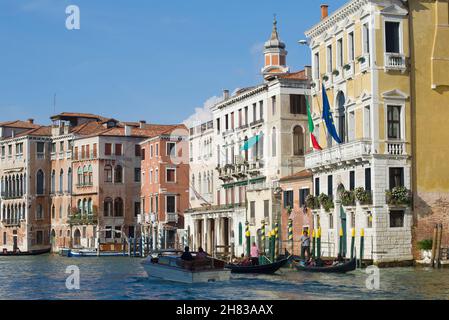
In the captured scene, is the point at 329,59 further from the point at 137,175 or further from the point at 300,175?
the point at 137,175

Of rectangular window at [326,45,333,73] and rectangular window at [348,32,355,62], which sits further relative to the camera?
rectangular window at [326,45,333,73]

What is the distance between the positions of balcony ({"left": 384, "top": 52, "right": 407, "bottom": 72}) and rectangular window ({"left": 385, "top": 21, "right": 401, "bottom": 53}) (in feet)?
0.75

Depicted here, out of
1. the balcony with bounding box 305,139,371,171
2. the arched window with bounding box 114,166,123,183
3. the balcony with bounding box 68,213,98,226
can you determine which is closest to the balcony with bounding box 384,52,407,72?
the balcony with bounding box 305,139,371,171

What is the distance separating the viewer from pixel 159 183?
181 ft

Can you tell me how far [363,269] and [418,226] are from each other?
8.60 ft

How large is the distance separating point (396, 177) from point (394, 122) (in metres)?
1.85

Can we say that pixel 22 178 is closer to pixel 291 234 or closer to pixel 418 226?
pixel 291 234

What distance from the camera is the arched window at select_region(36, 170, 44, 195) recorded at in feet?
218

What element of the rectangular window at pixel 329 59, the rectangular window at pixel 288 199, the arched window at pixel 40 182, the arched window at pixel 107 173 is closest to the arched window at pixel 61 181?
the arched window at pixel 40 182

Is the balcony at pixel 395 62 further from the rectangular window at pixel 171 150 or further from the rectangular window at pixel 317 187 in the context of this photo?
the rectangular window at pixel 171 150

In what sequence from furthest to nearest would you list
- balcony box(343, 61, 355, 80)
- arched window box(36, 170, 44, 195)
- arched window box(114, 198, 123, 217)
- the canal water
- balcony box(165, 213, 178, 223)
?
arched window box(36, 170, 44, 195), arched window box(114, 198, 123, 217), balcony box(165, 213, 178, 223), balcony box(343, 61, 355, 80), the canal water

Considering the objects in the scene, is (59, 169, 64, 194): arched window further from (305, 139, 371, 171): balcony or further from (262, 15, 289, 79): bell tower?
(305, 139, 371, 171): balcony

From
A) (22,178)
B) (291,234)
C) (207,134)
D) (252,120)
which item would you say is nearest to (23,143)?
(22,178)

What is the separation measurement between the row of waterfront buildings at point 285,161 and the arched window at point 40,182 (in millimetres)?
133
